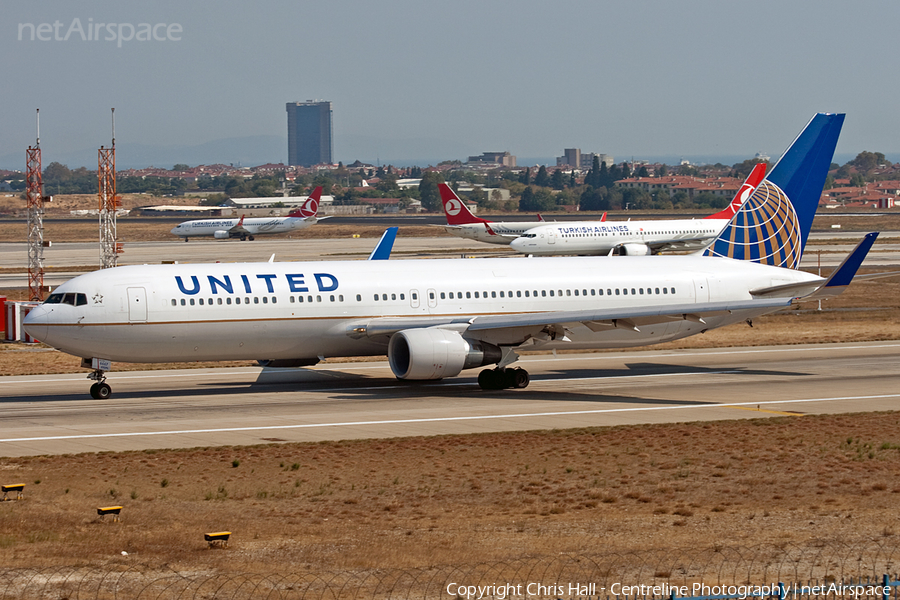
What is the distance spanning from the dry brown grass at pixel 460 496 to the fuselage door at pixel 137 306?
8794mm

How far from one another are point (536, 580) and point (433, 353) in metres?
19.3

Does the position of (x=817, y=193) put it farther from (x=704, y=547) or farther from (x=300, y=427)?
(x=704, y=547)

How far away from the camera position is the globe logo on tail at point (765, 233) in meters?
42.0

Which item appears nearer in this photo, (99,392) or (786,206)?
(99,392)

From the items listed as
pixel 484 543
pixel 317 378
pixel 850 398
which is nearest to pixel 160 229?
pixel 317 378

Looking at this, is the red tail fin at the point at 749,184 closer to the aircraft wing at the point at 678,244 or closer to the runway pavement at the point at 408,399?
the aircraft wing at the point at 678,244

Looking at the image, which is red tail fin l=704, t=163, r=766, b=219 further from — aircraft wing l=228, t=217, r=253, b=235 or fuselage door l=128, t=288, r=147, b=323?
aircraft wing l=228, t=217, r=253, b=235

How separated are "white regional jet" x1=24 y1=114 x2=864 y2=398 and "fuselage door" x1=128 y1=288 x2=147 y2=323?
1.5 inches

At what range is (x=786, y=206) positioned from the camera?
141 feet

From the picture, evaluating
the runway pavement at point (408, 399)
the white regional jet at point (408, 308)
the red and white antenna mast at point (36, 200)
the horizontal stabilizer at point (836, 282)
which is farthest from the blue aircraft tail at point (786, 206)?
the red and white antenna mast at point (36, 200)

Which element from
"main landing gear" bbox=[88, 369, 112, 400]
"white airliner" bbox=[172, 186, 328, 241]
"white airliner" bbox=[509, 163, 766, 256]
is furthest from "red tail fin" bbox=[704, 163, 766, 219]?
"white airliner" bbox=[172, 186, 328, 241]

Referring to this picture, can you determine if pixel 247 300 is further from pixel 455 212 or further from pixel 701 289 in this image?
pixel 455 212

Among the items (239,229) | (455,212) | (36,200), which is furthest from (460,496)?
(239,229)

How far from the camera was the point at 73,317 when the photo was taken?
33125 mm
